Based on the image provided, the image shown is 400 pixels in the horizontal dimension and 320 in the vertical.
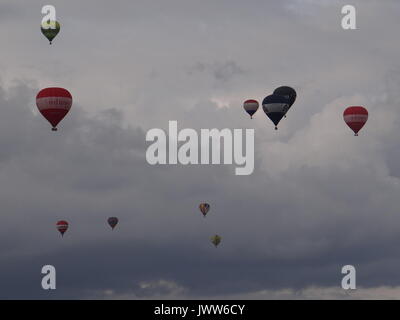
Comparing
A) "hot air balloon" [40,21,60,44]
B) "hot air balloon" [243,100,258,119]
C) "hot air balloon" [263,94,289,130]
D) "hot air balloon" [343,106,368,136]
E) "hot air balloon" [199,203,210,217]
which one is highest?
"hot air balloon" [40,21,60,44]

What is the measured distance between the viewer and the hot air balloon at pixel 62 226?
15725 centimetres

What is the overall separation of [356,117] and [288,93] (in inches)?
398

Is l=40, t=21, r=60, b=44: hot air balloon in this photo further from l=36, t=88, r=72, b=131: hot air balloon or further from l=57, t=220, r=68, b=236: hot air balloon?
l=57, t=220, r=68, b=236: hot air balloon

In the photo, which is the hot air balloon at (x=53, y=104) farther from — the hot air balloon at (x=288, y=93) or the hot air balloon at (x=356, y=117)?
the hot air balloon at (x=356, y=117)

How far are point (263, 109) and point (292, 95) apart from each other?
4560mm

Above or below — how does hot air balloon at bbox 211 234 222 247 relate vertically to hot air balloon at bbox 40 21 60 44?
below

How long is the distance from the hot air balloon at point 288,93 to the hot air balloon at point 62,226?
46619mm

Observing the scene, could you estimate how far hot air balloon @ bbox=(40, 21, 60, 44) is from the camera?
433ft

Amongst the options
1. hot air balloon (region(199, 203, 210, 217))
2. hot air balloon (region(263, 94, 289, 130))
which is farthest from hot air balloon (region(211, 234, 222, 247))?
hot air balloon (region(263, 94, 289, 130))

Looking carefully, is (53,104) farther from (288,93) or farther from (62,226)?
(62,226)

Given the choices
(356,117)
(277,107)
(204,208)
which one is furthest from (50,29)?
(356,117)

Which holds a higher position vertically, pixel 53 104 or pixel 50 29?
pixel 50 29

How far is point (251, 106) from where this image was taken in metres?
148
